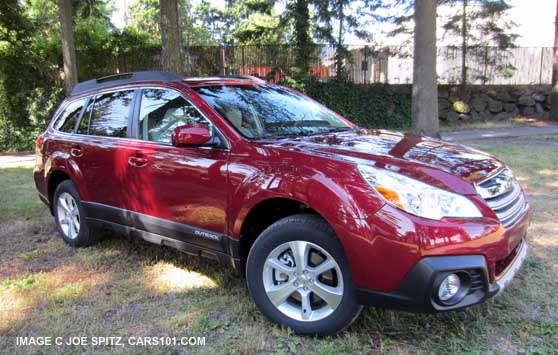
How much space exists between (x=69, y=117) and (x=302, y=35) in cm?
1127

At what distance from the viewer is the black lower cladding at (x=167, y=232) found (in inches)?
126

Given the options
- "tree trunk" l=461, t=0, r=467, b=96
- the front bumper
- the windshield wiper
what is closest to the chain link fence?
"tree trunk" l=461, t=0, r=467, b=96

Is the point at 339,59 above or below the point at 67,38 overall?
below

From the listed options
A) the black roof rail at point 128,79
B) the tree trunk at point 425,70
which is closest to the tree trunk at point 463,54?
the tree trunk at point 425,70

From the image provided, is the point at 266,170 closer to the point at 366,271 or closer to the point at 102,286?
the point at 366,271

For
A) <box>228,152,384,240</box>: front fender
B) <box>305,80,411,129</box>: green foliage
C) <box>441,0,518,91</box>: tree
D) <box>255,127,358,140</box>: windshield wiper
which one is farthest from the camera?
<box>441,0,518,91</box>: tree

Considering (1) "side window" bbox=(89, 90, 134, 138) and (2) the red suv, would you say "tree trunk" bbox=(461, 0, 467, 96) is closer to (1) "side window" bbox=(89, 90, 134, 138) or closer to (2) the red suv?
(2) the red suv

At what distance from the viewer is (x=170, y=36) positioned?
8.28 meters

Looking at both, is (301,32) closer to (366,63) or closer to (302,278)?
(366,63)

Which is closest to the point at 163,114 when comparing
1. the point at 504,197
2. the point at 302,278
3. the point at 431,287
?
the point at 302,278

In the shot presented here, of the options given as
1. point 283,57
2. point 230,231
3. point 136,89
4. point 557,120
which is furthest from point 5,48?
point 557,120

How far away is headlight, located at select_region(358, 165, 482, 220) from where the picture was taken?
240 cm

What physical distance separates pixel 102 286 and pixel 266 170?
72.9 inches

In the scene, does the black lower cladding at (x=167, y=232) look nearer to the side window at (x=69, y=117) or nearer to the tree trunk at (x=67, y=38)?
the side window at (x=69, y=117)
